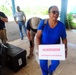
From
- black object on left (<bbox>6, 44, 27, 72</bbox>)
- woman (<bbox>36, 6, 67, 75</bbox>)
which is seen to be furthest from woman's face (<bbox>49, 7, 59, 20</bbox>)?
black object on left (<bbox>6, 44, 27, 72</bbox>)

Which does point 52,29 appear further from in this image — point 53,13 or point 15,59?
point 15,59

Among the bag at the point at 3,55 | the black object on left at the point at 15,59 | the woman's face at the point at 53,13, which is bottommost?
the black object on left at the point at 15,59

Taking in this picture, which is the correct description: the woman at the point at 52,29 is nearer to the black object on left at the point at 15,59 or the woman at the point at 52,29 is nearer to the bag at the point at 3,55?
the bag at the point at 3,55

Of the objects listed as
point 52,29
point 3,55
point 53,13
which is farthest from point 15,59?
point 53,13

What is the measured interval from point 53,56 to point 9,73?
4.49ft

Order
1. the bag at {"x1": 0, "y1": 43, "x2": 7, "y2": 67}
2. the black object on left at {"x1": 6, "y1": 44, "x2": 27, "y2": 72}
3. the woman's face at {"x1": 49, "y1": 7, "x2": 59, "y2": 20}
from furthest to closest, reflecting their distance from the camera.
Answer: the black object on left at {"x1": 6, "y1": 44, "x2": 27, "y2": 72} → the bag at {"x1": 0, "y1": 43, "x2": 7, "y2": 67} → the woman's face at {"x1": 49, "y1": 7, "x2": 59, "y2": 20}

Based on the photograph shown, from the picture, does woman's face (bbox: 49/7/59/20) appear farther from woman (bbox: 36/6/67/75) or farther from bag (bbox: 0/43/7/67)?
bag (bbox: 0/43/7/67)

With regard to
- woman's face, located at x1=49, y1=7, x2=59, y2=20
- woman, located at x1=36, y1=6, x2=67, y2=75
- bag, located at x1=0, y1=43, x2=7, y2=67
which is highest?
woman's face, located at x1=49, y1=7, x2=59, y2=20

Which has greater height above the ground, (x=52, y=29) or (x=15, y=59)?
(x=52, y=29)

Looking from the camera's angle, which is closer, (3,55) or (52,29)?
(52,29)

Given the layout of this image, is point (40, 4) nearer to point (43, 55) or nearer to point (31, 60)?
point (31, 60)

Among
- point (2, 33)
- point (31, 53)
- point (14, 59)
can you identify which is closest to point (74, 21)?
point (31, 53)

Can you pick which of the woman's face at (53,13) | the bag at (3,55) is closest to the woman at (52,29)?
the woman's face at (53,13)

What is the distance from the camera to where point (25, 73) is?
97.3 inches
